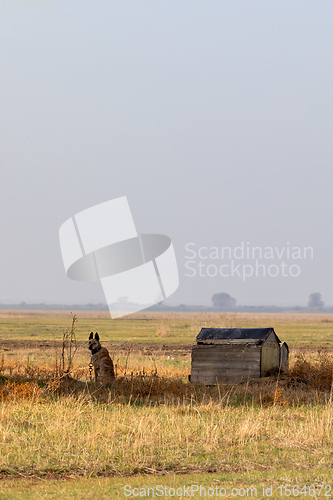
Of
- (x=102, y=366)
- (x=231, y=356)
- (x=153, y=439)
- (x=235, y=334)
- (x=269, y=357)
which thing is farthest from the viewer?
(x=269, y=357)

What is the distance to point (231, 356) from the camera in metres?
18.0

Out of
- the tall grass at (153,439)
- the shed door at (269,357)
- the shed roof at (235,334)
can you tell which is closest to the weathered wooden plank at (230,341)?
the shed roof at (235,334)

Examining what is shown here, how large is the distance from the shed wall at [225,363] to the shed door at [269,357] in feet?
0.75

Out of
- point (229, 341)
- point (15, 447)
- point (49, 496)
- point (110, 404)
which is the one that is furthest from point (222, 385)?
point (49, 496)

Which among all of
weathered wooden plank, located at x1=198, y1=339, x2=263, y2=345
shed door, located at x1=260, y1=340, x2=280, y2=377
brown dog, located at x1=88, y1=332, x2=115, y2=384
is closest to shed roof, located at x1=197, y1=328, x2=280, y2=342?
weathered wooden plank, located at x1=198, y1=339, x2=263, y2=345

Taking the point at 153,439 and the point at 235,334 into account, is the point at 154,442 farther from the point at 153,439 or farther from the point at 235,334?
the point at 235,334

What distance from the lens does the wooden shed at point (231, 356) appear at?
17797 millimetres

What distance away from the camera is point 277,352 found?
63.9 feet

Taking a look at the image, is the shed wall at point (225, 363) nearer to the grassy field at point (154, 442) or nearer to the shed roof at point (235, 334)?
the shed roof at point (235, 334)

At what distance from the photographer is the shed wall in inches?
701

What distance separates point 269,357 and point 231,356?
1.29 m

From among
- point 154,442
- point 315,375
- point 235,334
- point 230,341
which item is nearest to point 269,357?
point 235,334

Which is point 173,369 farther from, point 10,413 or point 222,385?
point 10,413

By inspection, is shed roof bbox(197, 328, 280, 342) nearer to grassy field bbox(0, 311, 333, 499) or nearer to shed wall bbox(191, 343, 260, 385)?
shed wall bbox(191, 343, 260, 385)
